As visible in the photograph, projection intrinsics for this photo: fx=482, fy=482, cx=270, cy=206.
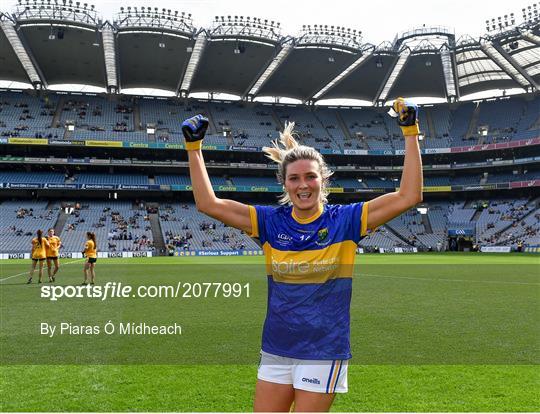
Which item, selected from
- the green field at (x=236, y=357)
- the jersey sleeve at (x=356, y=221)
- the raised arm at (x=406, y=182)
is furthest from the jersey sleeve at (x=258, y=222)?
the green field at (x=236, y=357)

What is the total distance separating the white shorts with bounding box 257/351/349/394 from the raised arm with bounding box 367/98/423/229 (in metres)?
0.91

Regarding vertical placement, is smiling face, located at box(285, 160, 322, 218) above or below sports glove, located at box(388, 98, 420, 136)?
below

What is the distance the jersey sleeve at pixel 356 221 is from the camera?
10.1 feet

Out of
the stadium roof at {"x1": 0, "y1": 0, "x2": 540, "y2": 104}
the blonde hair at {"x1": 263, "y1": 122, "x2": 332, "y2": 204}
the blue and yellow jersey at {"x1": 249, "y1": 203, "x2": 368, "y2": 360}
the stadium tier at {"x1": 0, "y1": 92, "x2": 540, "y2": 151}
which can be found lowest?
the blue and yellow jersey at {"x1": 249, "y1": 203, "x2": 368, "y2": 360}

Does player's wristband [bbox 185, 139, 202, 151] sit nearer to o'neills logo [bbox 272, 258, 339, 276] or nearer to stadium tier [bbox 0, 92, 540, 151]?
o'neills logo [bbox 272, 258, 339, 276]

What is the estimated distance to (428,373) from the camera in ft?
20.7

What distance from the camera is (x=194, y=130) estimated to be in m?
3.17

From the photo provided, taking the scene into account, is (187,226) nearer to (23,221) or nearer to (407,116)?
(23,221)

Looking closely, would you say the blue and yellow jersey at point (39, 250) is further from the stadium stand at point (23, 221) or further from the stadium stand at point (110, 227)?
the stadium stand at point (23, 221)

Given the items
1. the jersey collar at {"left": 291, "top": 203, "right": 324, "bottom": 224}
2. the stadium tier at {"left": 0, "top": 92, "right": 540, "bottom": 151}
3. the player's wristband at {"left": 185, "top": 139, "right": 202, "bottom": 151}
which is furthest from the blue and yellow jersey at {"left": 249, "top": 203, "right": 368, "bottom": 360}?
the stadium tier at {"left": 0, "top": 92, "right": 540, "bottom": 151}

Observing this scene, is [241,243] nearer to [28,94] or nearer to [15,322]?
[28,94]

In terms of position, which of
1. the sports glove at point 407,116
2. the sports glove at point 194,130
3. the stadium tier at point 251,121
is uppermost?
the stadium tier at point 251,121

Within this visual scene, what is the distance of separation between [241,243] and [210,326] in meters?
41.2

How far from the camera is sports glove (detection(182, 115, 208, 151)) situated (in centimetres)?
316
